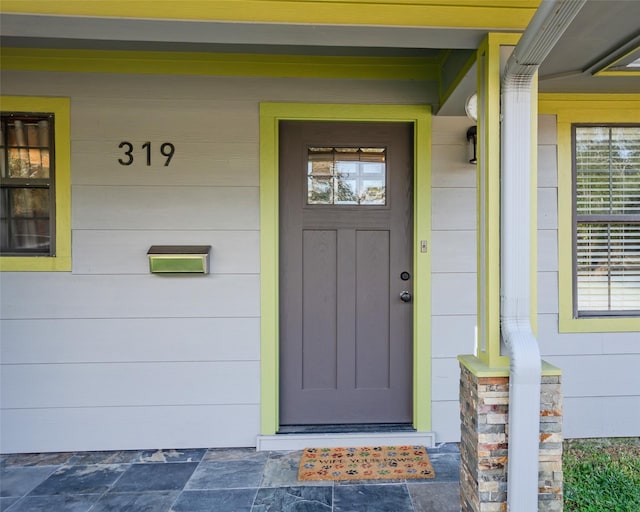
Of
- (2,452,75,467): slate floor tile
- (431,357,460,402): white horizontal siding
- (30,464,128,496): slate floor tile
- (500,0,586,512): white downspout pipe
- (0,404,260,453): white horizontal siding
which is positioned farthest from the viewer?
(431,357,460,402): white horizontal siding

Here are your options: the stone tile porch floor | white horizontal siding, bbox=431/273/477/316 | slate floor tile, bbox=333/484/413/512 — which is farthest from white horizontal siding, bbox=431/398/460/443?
slate floor tile, bbox=333/484/413/512

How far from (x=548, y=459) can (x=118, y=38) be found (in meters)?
2.70

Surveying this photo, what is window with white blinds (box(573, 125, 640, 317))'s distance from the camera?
2.76 metres

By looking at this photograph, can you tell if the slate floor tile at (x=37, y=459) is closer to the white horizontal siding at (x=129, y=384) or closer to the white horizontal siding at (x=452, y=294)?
the white horizontal siding at (x=129, y=384)

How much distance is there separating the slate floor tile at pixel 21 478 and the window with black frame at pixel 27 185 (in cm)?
133

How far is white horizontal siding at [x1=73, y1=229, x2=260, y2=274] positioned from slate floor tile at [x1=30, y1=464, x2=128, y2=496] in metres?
1.21

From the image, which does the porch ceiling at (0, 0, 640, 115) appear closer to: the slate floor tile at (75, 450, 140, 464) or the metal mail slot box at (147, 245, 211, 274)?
the metal mail slot box at (147, 245, 211, 274)

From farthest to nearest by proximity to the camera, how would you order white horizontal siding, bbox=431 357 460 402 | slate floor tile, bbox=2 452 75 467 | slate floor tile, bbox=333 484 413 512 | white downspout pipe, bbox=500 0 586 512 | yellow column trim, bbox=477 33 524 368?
white horizontal siding, bbox=431 357 460 402 < slate floor tile, bbox=2 452 75 467 < slate floor tile, bbox=333 484 413 512 < yellow column trim, bbox=477 33 524 368 < white downspout pipe, bbox=500 0 586 512

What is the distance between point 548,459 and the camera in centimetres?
172

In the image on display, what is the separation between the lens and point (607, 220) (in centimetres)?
275

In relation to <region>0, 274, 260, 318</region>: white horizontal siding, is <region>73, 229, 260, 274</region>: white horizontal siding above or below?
above

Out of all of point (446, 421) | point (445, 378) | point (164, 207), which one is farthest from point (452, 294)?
point (164, 207)

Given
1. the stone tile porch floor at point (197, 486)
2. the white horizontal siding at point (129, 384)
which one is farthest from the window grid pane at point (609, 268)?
the white horizontal siding at point (129, 384)

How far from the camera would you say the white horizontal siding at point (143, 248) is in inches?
101
